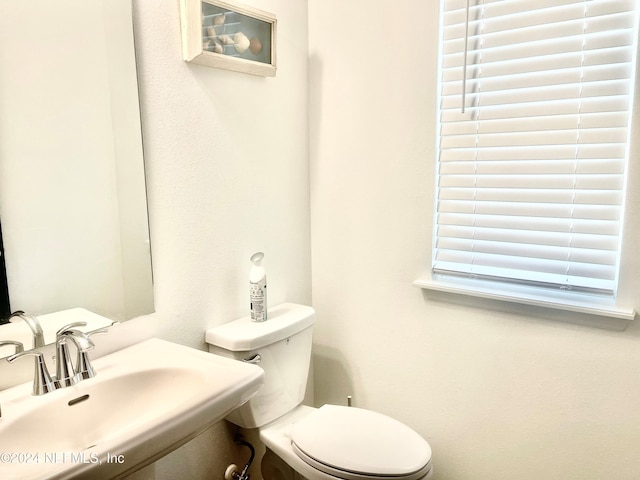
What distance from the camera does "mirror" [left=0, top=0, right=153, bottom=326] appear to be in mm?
1088

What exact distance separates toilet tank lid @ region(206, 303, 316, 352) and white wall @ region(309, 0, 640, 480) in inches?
11.7

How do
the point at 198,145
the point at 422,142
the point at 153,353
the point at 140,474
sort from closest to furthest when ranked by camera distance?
the point at 140,474 < the point at 153,353 < the point at 198,145 < the point at 422,142

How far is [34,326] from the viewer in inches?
44.6

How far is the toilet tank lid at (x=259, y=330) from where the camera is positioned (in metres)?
1.43

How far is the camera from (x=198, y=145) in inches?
56.7

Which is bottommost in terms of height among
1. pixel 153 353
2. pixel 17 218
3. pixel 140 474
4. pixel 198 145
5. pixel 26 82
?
pixel 140 474

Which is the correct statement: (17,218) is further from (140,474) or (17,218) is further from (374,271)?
(374,271)

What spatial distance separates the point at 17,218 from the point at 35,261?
11 cm

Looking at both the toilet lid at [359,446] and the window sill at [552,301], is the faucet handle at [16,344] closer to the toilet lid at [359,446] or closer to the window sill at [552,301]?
the toilet lid at [359,446]

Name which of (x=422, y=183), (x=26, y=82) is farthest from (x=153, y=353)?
(x=422, y=183)

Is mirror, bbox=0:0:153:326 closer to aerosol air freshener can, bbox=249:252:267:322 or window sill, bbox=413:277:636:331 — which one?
aerosol air freshener can, bbox=249:252:267:322

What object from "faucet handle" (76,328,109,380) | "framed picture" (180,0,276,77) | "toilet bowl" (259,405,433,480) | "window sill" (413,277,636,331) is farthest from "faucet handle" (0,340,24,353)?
"window sill" (413,277,636,331)

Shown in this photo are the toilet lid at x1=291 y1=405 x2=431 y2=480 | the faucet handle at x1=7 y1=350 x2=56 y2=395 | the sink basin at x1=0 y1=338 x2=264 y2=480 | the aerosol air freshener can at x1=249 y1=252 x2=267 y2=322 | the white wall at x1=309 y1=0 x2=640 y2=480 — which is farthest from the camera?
the aerosol air freshener can at x1=249 y1=252 x2=267 y2=322

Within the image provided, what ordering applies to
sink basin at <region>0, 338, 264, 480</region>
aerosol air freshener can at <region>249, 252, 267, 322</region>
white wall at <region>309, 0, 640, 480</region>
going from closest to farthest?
sink basin at <region>0, 338, 264, 480</region> → white wall at <region>309, 0, 640, 480</region> → aerosol air freshener can at <region>249, 252, 267, 322</region>
